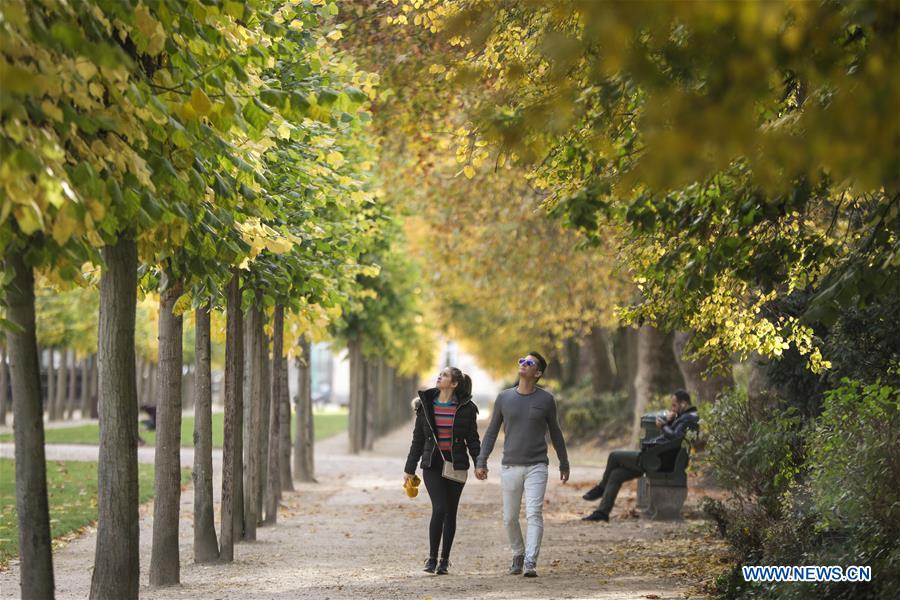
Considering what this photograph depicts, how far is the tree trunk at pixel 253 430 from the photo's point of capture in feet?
51.9

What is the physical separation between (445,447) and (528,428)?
88 centimetres

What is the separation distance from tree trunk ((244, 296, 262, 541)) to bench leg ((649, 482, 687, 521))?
16.7 feet

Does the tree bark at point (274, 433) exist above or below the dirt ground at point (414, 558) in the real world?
above

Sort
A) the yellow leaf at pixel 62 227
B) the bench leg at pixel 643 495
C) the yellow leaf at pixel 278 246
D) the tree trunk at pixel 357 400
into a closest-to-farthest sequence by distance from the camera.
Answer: the yellow leaf at pixel 62 227 < the yellow leaf at pixel 278 246 < the bench leg at pixel 643 495 < the tree trunk at pixel 357 400

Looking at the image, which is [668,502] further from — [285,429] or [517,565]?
[285,429]

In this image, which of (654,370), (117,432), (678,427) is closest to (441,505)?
(117,432)

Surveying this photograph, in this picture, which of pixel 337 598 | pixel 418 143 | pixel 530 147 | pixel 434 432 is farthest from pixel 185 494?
pixel 530 147

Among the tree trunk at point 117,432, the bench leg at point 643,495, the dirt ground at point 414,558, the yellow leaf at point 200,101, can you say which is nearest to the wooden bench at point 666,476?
the dirt ground at point 414,558

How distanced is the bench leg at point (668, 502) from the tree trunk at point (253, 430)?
16.7 feet

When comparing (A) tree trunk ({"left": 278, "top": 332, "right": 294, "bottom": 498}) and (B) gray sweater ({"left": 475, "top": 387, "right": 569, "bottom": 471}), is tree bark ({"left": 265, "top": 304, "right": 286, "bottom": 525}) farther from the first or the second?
(B) gray sweater ({"left": 475, "top": 387, "right": 569, "bottom": 471})

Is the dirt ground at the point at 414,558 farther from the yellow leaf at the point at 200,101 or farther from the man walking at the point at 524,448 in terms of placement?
the yellow leaf at the point at 200,101

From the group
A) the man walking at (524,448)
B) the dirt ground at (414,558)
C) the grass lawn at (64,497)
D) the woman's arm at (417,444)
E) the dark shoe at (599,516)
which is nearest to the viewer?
the dirt ground at (414,558)

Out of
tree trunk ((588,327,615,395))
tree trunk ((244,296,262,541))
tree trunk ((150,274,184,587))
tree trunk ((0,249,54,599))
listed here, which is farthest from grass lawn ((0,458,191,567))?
tree trunk ((588,327,615,395))

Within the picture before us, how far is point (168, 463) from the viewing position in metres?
11.9
